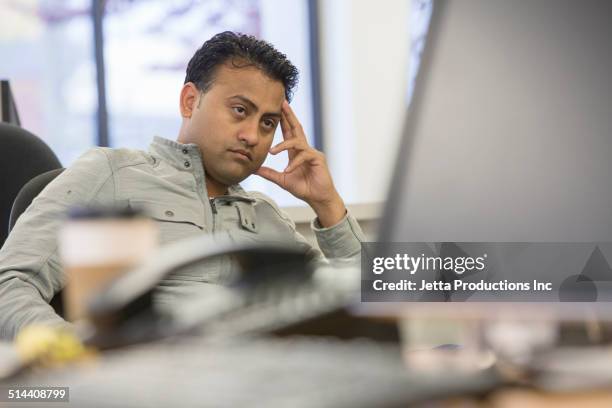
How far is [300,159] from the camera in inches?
62.2

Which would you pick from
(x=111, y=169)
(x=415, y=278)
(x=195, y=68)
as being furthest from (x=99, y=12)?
(x=415, y=278)

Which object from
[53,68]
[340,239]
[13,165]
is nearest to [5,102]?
[13,165]

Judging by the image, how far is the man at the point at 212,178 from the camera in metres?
1.20

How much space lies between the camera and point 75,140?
3.74m

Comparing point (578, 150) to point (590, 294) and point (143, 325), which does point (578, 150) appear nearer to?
point (590, 294)

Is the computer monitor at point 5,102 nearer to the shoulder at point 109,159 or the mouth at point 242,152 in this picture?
the shoulder at point 109,159

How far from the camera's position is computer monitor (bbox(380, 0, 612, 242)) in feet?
1.38

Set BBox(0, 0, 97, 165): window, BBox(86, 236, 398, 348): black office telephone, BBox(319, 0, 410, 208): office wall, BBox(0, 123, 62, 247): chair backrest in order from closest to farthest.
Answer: BBox(86, 236, 398, 348): black office telephone, BBox(0, 123, 62, 247): chair backrest, BBox(0, 0, 97, 165): window, BBox(319, 0, 410, 208): office wall

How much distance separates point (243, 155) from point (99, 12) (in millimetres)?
2653

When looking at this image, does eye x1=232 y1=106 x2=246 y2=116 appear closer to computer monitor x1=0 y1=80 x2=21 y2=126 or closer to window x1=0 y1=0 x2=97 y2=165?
computer monitor x1=0 y1=80 x2=21 y2=126

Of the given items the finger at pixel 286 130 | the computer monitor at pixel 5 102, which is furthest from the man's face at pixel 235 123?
the computer monitor at pixel 5 102

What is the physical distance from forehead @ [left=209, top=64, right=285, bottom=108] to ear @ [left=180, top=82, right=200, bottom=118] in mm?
57


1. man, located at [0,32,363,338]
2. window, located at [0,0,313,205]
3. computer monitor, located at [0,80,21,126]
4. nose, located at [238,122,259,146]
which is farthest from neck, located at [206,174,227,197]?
window, located at [0,0,313,205]

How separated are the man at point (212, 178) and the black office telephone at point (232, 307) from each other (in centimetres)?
77
